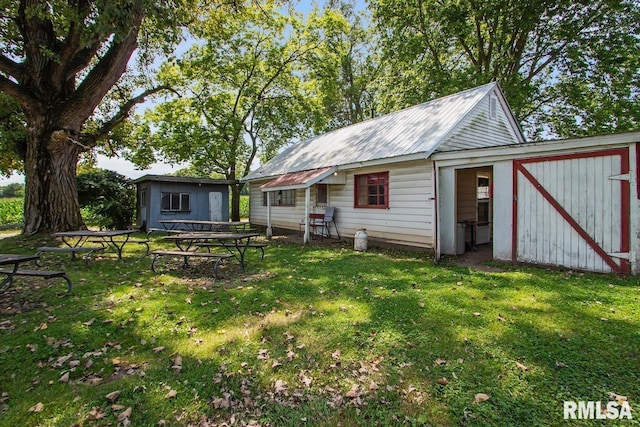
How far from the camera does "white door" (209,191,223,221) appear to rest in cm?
1734

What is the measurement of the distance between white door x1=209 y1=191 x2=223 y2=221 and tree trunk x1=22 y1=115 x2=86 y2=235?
6968 mm

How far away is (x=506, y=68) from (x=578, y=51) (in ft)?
10.9

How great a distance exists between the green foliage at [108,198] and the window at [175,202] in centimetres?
245

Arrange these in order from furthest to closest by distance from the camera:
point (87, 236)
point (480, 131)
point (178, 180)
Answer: point (178, 180) < point (480, 131) < point (87, 236)

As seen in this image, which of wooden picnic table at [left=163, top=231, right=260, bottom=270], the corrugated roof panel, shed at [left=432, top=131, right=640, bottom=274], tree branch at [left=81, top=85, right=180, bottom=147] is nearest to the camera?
shed at [left=432, top=131, right=640, bottom=274]

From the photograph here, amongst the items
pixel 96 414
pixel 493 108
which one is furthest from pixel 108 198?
pixel 493 108

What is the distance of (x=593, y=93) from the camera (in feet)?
53.4

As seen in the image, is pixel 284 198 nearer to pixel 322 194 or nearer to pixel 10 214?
pixel 322 194

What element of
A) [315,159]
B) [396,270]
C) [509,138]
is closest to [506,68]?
[509,138]

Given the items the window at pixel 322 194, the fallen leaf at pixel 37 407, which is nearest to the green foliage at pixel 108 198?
the window at pixel 322 194

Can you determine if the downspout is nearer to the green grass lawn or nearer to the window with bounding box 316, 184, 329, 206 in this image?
the green grass lawn

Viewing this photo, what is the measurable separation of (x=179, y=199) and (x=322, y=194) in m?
8.27

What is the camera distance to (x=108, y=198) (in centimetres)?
1647

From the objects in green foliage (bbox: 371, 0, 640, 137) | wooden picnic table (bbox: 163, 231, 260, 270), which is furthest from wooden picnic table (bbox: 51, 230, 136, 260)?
green foliage (bbox: 371, 0, 640, 137)
